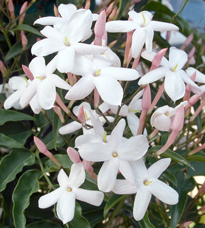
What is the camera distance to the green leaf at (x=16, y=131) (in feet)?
1.68

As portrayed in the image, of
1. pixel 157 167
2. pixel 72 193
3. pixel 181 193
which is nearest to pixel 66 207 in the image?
pixel 72 193

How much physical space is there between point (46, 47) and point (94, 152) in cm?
13

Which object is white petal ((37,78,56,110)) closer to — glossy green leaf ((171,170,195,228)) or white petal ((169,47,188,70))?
white petal ((169,47,188,70))

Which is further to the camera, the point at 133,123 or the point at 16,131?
the point at 16,131

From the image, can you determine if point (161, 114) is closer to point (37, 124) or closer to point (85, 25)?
point (85, 25)

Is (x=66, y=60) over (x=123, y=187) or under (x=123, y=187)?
over

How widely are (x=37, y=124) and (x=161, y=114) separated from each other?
0.88 ft

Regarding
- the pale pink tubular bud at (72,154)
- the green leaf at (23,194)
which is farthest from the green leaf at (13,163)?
the pale pink tubular bud at (72,154)

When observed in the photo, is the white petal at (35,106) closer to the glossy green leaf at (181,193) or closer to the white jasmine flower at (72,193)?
the white jasmine flower at (72,193)

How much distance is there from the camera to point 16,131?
52cm

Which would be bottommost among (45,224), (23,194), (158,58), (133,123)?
(45,224)

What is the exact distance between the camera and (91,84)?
314mm

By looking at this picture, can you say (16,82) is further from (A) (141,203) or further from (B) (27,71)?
(A) (141,203)

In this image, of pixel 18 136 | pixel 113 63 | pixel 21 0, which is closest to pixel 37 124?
pixel 18 136
